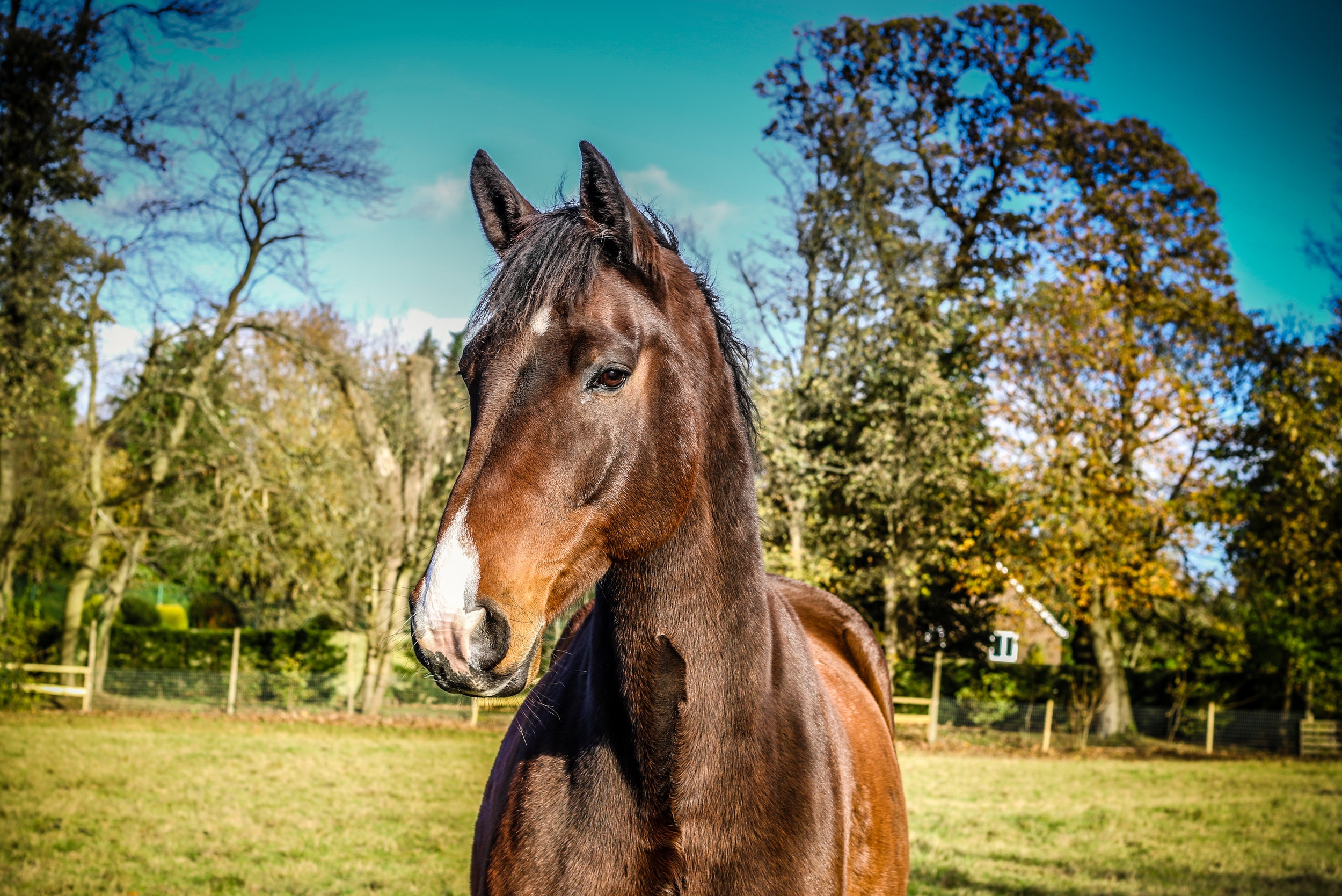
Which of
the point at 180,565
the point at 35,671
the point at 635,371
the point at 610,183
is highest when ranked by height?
the point at 610,183

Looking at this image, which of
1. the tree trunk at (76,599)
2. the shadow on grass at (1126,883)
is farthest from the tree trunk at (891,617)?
the tree trunk at (76,599)

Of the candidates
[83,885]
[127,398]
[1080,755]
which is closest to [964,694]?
[1080,755]

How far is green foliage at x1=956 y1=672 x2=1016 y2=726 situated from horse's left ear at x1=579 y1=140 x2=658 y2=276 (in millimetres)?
17271

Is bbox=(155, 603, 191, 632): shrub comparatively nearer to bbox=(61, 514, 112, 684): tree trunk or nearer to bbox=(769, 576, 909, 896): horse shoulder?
bbox=(61, 514, 112, 684): tree trunk

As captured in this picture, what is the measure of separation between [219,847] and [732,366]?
7092mm

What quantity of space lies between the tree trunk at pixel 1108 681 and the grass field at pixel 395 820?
407 centimetres

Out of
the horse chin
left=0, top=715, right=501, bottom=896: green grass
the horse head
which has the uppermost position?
the horse head

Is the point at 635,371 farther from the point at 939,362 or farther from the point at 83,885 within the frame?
the point at 939,362

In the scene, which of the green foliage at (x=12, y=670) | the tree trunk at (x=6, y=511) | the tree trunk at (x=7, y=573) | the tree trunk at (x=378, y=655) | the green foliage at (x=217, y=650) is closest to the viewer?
the green foliage at (x=12, y=670)

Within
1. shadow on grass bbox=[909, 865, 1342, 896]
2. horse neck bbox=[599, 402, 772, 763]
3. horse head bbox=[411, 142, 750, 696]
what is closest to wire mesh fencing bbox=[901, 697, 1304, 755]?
shadow on grass bbox=[909, 865, 1342, 896]

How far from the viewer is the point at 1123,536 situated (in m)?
17.0

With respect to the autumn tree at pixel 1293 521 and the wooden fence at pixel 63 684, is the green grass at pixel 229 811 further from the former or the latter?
the autumn tree at pixel 1293 521

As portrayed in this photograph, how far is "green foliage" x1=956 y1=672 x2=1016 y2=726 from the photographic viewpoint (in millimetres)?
17297

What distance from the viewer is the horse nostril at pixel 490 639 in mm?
1446
